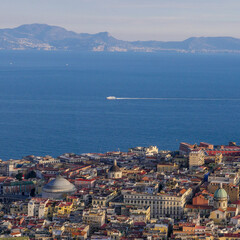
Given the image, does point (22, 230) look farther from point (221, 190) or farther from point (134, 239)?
point (221, 190)

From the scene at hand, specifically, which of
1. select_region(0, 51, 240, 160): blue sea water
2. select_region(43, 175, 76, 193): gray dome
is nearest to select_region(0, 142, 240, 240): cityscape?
select_region(43, 175, 76, 193): gray dome

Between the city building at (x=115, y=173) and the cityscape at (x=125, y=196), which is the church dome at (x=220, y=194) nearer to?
the cityscape at (x=125, y=196)

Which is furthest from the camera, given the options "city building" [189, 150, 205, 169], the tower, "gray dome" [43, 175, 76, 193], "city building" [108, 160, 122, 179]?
"city building" [189, 150, 205, 169]

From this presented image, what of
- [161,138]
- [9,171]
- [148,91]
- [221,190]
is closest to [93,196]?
[221,190]

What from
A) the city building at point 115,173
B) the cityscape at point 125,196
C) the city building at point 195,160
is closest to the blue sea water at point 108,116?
the cityscape at point 125,196

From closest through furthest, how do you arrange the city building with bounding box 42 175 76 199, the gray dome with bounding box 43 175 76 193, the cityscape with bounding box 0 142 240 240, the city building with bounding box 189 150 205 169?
1. the cityscape with bounding box 0 142 240 240
2. the city building with bounding box 42 175 76 199
3. the gray dome with bounding box 43 175 76 193
4. the city building with bounding box 189 150 205 169

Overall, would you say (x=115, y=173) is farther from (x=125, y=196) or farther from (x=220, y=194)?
(x=220, y=194)

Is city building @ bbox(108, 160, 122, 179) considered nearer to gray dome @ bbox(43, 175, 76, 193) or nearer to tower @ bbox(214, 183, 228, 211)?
gray dome @ bbox(43, 175, 76, 193)
